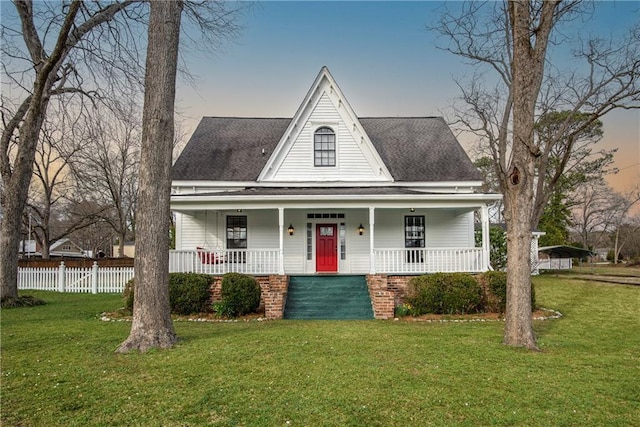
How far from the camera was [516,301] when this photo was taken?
26.8ft

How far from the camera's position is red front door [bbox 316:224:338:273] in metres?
17.3

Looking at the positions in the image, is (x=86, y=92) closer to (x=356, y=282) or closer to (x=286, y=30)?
(x=286, y=30)

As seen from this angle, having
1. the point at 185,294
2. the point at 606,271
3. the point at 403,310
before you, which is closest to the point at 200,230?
the point at 185,294

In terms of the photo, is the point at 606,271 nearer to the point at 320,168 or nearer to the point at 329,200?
the point at 320,168

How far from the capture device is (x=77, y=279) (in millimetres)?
19203

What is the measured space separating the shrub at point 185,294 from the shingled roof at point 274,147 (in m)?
5.76

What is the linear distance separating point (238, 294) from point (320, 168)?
680 cm

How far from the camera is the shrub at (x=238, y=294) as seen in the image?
41.2 feet

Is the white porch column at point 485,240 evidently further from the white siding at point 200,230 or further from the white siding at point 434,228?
the white siding at point 200,230

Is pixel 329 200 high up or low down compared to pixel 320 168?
down

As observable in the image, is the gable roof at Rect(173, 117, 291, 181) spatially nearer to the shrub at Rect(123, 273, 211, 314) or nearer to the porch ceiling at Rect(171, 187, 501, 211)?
the porch ceiling at Rect(171, 187, 501, 211)

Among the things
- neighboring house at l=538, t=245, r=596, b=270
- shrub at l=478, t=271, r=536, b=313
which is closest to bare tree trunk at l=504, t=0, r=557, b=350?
shrub at l=478, t=271, r=536, b=313

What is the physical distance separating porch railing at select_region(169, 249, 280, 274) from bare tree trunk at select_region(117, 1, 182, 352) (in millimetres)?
6488

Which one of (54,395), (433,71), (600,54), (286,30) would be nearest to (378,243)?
(433,71)
